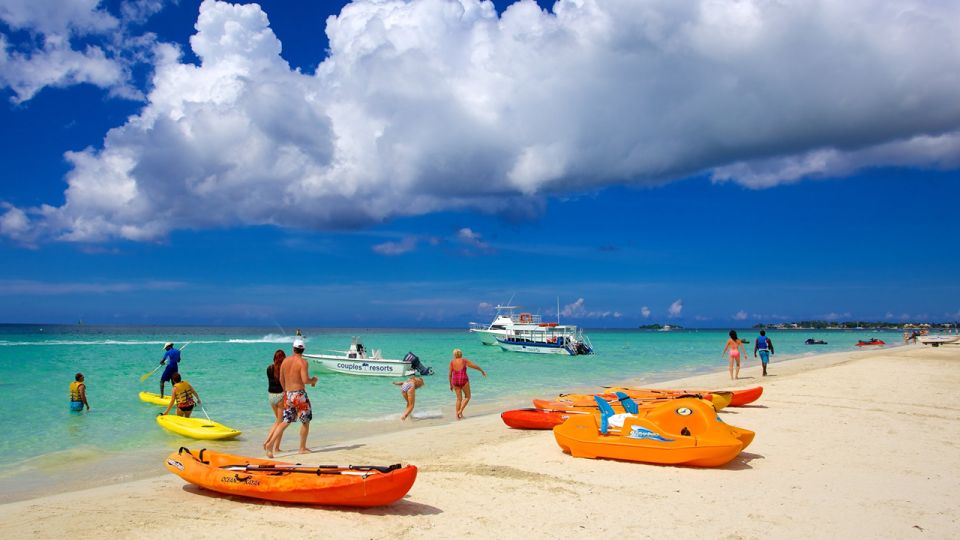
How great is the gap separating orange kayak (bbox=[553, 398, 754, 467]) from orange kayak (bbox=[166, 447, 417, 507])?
3.45 meters

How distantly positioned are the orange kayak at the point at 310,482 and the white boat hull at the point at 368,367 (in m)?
19.1

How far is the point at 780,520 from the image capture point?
611cm

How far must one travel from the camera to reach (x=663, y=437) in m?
8.36

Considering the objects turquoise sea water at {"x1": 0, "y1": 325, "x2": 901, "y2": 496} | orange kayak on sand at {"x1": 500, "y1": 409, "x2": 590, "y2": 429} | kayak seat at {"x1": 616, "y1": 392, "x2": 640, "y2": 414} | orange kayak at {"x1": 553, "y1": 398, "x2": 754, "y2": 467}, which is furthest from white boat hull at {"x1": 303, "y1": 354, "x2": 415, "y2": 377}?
orange kayak at {"x1": 553, "y1": 398, "x2": 754, "y2": 467}

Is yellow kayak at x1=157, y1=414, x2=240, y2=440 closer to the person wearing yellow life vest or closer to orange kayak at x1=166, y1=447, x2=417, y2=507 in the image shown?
the person wearing yellow life vest

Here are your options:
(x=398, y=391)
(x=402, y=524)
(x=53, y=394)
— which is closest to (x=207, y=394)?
(x=53, y=394)

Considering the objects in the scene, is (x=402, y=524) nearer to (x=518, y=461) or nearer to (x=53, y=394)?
(x=518, y=461)

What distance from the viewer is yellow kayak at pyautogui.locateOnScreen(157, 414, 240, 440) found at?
39.7ft

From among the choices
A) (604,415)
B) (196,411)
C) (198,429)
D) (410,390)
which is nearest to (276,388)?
(198,429)

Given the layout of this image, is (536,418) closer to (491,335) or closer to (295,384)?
(295,384)

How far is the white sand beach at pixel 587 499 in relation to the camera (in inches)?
233

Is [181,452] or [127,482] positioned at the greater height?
[181,452]

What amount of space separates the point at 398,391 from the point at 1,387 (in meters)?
15.7

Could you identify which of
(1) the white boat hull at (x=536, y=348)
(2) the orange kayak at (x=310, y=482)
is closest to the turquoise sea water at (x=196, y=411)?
(2) the orange kayak at (x=310, y=482)
